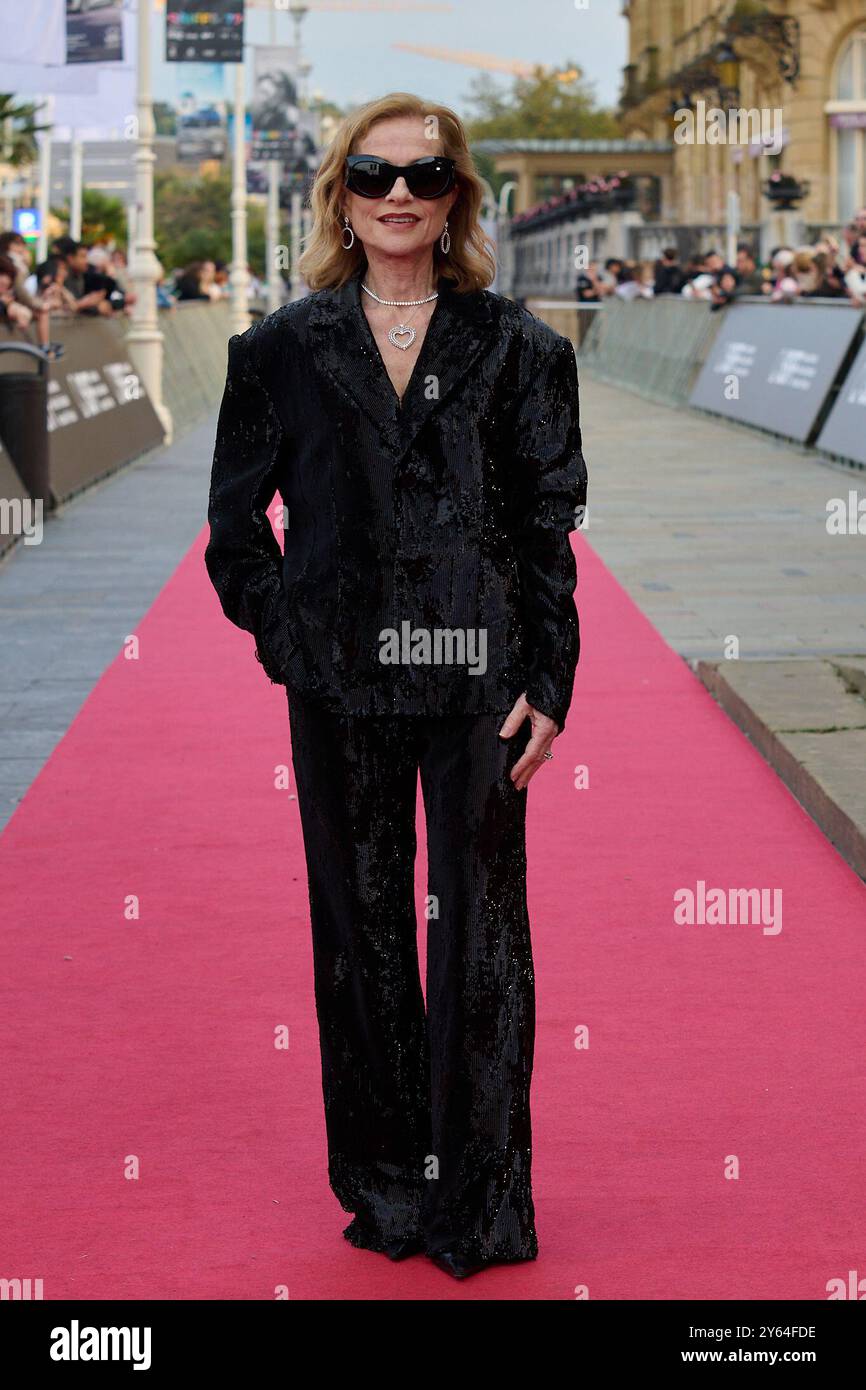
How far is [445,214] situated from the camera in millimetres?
3773

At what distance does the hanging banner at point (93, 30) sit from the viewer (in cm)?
2394

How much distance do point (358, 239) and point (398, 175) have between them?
0.20 meters

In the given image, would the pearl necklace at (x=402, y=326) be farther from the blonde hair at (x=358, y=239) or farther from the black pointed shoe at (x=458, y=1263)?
the black pointed shoe at (x=458, y=1263)

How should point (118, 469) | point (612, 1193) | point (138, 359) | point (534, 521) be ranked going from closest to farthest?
point (534, 521)
point (612, 1193)
point (118, 469)
point (138, 359)

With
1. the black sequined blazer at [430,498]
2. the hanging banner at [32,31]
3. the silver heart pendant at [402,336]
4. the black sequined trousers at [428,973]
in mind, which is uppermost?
the hanging banner at [32,31]

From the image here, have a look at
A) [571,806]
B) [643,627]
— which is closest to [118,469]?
[643,627]

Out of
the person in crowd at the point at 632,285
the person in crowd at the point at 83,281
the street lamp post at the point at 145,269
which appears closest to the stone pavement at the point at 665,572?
the street lamp post at the point at 145,269

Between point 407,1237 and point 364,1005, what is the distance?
1.42ft

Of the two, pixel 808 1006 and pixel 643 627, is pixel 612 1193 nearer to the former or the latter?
pixel 808 1006

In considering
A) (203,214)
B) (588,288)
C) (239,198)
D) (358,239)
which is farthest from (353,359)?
(203,214)

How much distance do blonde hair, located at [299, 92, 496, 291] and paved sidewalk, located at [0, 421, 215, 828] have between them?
13.9 ft

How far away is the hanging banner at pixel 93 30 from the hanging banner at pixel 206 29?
26.8ft

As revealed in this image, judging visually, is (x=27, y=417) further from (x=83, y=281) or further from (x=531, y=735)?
(x=531, y=735)

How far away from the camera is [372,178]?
370cm
